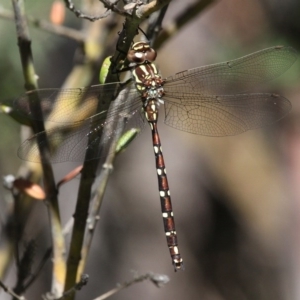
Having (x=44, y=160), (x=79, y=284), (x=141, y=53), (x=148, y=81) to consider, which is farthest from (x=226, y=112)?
(x=79, y=284)

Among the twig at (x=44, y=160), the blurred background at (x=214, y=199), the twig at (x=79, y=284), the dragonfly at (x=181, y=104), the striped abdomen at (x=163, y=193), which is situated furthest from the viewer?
the blurred background at (x=214, y=199)

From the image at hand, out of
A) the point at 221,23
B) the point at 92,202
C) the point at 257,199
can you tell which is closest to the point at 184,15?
the point at 92,202

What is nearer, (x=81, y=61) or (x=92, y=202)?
(x=92, y=202)

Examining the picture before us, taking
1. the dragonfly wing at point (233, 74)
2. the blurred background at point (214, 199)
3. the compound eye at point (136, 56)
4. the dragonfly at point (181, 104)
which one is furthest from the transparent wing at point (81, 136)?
the blurred background at point (214, 199)

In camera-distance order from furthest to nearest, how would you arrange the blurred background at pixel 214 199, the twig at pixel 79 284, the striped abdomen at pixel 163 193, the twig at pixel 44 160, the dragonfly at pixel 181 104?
1. the blurred background at pixel 214 199
2. the striped abdomen at pixel 163 193
3. the dragonfly at pixel 181 104
4. the twig at pixel 44 160
5. the twig at pixel 79 284

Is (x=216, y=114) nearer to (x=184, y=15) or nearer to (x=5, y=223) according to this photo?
(x=184, y=15)

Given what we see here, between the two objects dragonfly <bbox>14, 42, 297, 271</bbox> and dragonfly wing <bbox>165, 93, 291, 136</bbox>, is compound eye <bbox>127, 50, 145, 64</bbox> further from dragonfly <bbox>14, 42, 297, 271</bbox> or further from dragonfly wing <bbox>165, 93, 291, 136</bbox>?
dragonfly wing <bbox>165, 93, 291, 136</bbox>

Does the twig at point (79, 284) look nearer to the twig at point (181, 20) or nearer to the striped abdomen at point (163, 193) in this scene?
the striped abdomen at point (163, 193)

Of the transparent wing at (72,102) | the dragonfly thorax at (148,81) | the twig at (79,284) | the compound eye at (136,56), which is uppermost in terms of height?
the compound eye at (136,56)
